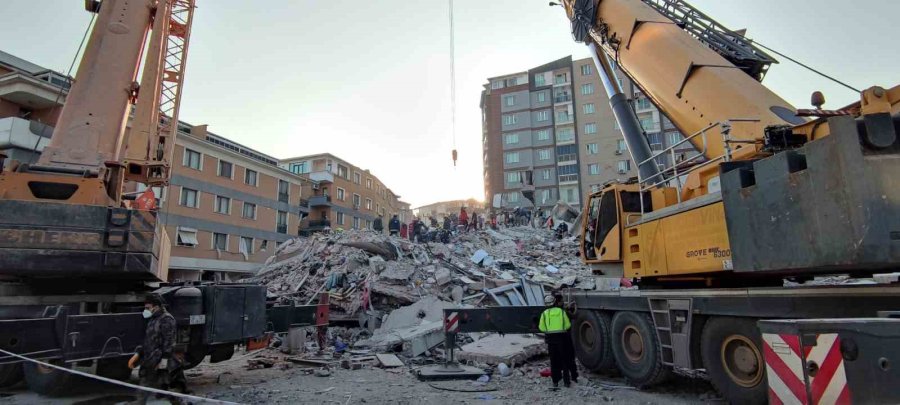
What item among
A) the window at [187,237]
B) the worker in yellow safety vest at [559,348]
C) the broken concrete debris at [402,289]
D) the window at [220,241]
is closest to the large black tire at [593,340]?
the worker in yellow safety vest at [559,348]

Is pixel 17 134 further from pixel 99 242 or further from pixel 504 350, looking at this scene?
pixel 504 350

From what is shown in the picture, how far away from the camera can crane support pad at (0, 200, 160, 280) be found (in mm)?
5660

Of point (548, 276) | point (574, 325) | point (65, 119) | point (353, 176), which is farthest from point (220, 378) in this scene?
point (353, 176)

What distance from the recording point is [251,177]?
39.8 metres

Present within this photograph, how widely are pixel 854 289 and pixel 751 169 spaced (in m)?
1.44

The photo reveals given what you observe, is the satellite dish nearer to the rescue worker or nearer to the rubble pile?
the rubble pile

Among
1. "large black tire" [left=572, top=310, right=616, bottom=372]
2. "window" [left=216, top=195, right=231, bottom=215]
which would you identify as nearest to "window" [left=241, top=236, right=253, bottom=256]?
"window" [left=216, top=195, right=231, bottom=215]

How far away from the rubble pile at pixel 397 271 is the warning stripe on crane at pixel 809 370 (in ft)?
37.8

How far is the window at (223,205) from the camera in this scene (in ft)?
118

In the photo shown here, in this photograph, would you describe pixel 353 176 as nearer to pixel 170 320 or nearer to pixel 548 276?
pixel 548 276

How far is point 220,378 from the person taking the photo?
863cm

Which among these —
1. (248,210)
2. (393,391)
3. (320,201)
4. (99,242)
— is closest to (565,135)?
(320,201)

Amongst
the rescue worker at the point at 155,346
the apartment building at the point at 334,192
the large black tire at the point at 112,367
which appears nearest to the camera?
the rescue worker at the point at 155,346

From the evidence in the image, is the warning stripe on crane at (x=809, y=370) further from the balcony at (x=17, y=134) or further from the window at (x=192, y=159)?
Result: the window at (x=192, y=159)
